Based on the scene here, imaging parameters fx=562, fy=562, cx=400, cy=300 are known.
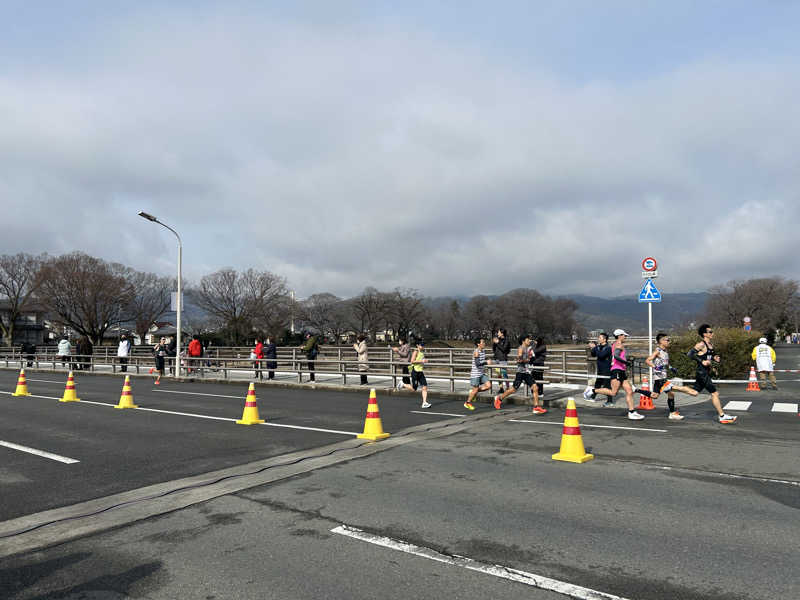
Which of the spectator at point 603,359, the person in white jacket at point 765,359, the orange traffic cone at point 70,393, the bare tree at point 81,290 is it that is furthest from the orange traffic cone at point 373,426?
the bare tree at point 81,290

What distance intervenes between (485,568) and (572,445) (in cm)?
393

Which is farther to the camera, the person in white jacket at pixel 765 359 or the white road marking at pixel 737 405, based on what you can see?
the person in white jacket at pixel 765 359

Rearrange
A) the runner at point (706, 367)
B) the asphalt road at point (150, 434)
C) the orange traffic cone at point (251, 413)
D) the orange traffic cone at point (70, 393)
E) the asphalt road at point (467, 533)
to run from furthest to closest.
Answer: the orange traffic cone at point (70, 393), the orange traffic cone at point (251, 413), the runner at point (706, 367), the asphalt road at point (150, 434), the asphalt road at point (467, 533)

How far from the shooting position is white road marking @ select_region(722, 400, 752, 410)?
43.4ft

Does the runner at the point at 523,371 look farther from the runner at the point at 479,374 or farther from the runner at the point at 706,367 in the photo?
the runner at the point at 706,367

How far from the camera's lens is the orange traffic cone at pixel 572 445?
7.57m

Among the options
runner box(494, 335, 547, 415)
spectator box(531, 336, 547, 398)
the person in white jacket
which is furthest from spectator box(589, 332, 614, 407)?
the person in white jacket

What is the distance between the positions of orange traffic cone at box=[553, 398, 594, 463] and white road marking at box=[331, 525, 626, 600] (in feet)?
12.2

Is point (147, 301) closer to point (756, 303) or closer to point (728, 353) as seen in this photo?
point (728, 353)

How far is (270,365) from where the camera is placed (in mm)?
22531

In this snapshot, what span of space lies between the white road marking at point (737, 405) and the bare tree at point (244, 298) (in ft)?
210

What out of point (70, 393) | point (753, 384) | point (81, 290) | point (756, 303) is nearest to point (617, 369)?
point (753, 384)

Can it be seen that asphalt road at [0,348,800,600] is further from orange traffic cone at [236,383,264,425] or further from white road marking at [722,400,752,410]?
white road marking at [722,400,752,410]

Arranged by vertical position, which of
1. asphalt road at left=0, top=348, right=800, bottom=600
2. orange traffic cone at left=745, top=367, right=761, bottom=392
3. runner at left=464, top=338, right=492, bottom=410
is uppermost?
runner at left=464, top=338, right=492, bottom=410
